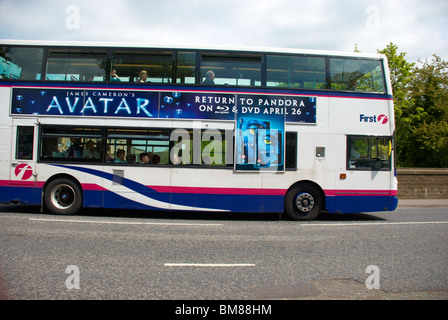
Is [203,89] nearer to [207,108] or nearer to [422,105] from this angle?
[207,108]

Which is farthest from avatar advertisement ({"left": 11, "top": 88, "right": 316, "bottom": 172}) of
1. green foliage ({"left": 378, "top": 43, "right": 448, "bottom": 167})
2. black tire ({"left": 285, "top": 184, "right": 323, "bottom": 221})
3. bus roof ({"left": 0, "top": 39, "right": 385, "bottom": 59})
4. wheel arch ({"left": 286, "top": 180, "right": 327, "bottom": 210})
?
green foliage ({"left": 378, "top": 43, "right": 448, "bottom": 167})

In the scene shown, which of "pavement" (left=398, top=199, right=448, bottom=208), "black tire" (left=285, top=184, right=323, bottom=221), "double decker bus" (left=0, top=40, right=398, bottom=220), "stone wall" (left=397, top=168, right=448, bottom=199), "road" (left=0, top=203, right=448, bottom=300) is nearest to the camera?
"road" (left=0, top=203, right=448, bottom=300)

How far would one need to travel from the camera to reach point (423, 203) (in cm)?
1382

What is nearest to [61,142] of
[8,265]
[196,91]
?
[196,91]

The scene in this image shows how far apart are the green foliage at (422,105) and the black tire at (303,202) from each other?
28992mm

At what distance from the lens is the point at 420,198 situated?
49.7 ft

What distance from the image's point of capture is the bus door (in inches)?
326

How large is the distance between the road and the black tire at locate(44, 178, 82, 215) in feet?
1.16

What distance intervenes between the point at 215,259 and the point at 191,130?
4.15 meters

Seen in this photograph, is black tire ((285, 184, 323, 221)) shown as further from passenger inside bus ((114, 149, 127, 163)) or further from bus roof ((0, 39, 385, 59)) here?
passenger inside bus ((114, 149, 127, 163))

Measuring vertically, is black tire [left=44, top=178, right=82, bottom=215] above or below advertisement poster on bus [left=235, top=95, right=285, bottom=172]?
below

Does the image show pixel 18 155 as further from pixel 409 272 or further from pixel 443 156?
pixel 443 156

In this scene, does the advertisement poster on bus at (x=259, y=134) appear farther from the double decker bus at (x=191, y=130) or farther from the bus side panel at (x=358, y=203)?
the bus side panel at (x=358, y=203)

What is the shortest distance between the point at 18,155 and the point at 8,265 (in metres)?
5.03
